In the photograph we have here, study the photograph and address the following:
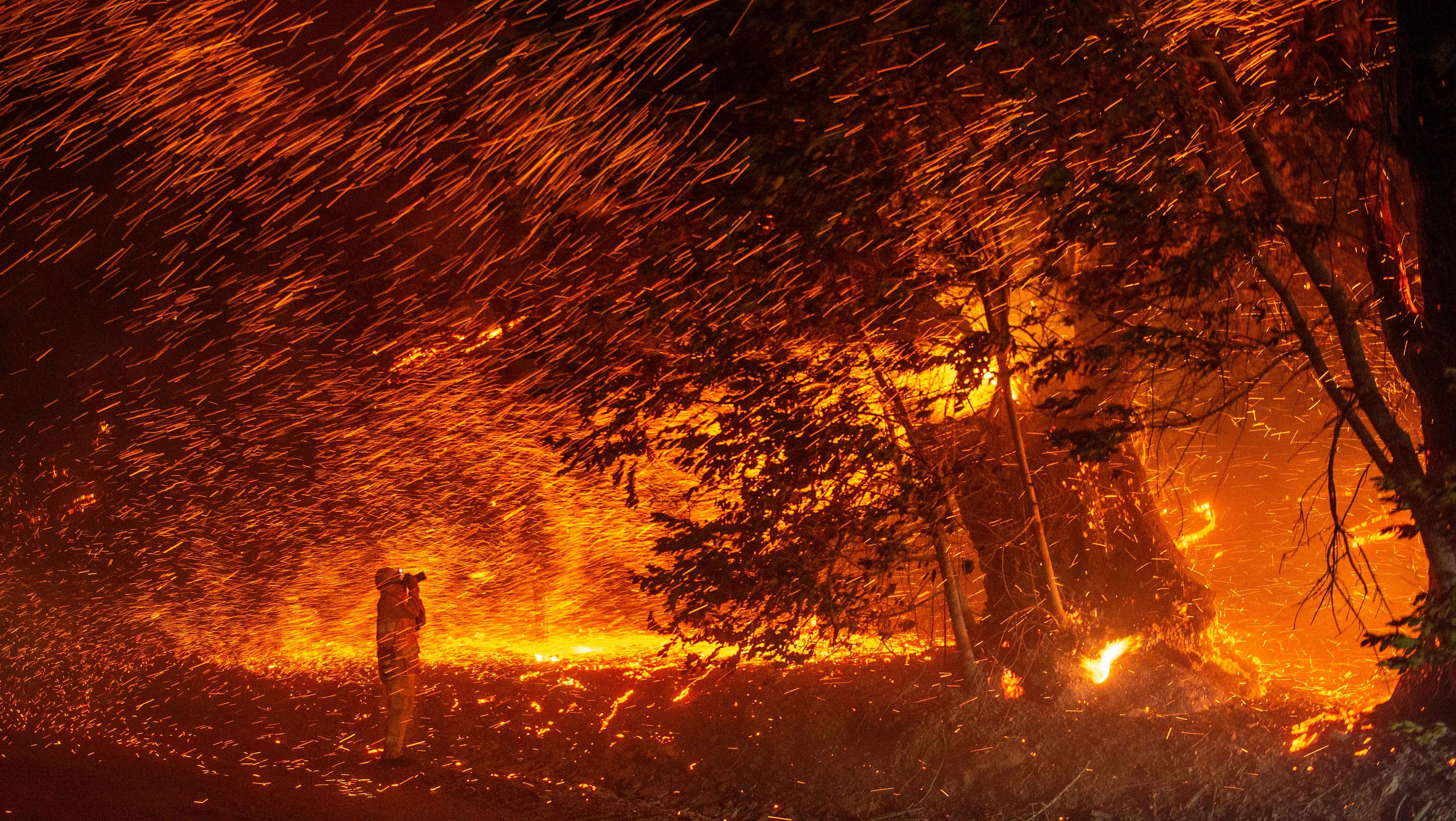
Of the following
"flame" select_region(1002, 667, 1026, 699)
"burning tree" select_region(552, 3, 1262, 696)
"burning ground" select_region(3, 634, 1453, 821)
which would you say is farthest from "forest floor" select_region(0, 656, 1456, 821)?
"burning tree" select_region(552, 3, 1262, 696)

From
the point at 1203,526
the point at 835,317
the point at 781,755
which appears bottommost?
the point at 1203,526

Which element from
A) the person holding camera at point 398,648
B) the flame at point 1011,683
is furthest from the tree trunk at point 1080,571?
the person holding camera at point 398,648

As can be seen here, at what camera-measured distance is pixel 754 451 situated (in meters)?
7.36

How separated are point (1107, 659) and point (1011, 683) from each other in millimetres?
727

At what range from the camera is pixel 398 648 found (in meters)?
9.26

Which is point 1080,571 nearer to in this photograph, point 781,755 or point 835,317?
point 781,755

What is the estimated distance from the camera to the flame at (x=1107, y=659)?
26.6 ft

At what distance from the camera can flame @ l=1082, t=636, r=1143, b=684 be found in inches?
319

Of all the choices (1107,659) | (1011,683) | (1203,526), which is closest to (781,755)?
(1011,683)

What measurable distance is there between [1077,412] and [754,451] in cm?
260

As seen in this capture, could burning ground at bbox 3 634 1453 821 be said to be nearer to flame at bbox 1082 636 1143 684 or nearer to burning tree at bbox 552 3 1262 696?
flame at bbox 1082 636 1143 684

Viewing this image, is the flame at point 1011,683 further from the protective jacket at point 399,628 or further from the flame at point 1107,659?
the protective jacket at point 399,628

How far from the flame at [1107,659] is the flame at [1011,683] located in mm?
492

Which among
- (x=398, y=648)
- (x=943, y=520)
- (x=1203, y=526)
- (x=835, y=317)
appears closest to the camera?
(x=835, y=317)
